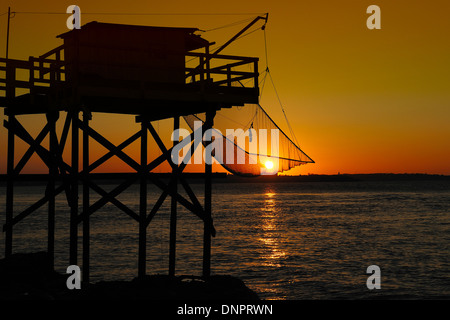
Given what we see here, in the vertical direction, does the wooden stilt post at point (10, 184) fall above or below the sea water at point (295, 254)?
above

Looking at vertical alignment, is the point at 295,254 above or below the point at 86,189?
below

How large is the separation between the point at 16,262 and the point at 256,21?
1051 centimetres

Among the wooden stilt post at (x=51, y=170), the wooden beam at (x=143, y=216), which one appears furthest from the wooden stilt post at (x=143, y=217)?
the wooden stilt post at (x=51, y=170)

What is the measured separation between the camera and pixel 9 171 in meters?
19.8

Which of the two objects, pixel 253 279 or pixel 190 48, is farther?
pixel 253 279

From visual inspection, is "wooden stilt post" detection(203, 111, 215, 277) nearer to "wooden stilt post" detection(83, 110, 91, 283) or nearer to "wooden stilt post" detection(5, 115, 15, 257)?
"wooden stilt post" detection(83, 110, 91, 283)

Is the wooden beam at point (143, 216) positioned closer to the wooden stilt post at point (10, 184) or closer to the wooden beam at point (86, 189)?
the wooden beam at point (86, 189)

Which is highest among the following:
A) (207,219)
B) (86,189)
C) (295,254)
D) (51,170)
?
(51,170)

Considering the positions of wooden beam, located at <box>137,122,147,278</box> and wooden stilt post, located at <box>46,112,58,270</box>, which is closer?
wooden beam, located at <box>137,122,147,278</box>

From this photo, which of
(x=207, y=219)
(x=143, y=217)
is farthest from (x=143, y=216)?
(x=207, y=219)

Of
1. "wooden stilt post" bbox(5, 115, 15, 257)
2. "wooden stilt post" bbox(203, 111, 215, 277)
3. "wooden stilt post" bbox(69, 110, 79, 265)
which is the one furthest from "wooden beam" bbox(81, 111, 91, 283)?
"wooden stilt post" bbox(203, 111, 215, 277)

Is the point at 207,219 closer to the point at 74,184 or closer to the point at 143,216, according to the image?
the point at 143,216
